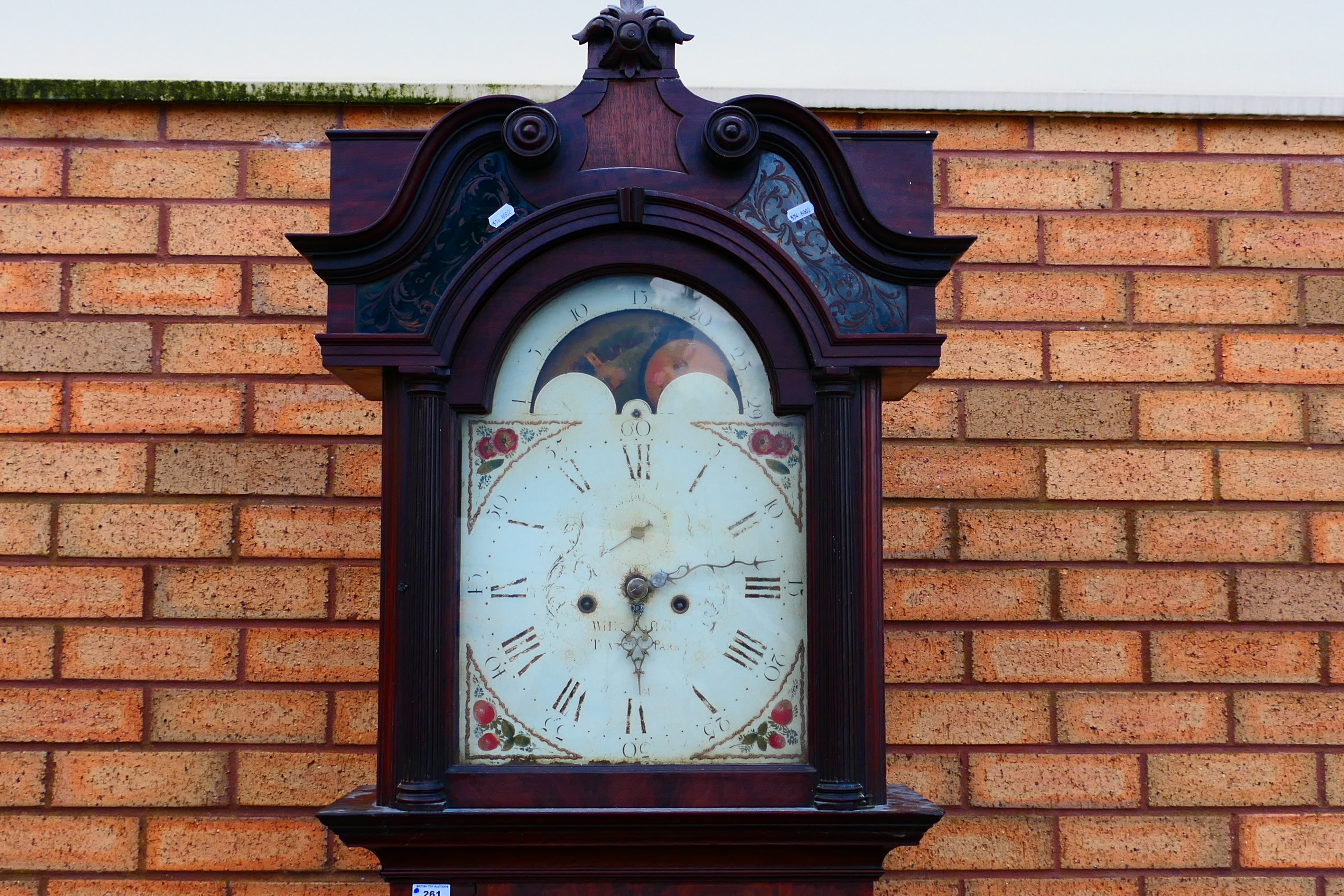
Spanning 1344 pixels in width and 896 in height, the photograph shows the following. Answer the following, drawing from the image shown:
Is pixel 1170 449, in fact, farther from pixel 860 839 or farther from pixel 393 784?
pixel 393 784

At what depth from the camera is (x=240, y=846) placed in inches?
111

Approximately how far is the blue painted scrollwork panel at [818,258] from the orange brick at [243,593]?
61.8 inches

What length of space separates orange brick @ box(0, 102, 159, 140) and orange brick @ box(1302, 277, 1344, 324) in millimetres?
3103

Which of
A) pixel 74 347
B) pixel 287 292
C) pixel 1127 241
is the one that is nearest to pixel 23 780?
pixel 74 347

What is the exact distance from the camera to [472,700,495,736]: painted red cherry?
1897mm

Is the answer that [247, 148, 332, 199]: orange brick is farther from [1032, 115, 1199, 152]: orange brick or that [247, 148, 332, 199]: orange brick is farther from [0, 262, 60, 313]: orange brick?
[1032, 115, 1199, 152]: orange brick

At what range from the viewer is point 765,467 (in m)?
1.96

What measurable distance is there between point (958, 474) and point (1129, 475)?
17.7 inches

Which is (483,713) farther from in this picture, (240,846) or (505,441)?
(240,846)

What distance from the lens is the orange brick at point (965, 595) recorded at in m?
2.89

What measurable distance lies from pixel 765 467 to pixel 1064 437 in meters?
1.32

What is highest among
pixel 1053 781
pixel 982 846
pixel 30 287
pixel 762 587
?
pixel 30 287

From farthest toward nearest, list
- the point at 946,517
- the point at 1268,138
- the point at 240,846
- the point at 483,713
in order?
1. the point at 1268,138
2. the point at 946,517
3. the point at 240,846
4. the point at 483,713

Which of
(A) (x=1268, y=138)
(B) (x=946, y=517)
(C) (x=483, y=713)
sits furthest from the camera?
(A) (x=1268, y=138)
